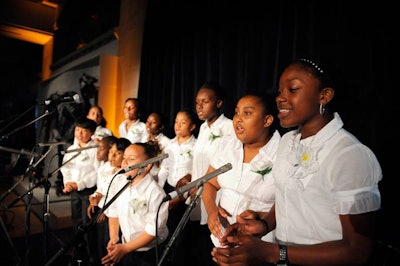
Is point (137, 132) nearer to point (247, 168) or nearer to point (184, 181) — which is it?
point (184, 181)

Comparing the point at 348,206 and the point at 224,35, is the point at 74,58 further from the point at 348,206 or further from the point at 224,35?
the point at 348,206

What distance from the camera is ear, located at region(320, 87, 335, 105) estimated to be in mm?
924

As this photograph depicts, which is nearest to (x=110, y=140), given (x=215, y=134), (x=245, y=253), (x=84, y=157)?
(x=84, y=157)

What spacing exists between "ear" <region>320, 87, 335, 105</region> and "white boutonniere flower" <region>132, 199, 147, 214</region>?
123cm

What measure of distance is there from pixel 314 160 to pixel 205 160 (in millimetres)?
1315

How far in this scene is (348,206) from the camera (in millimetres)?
771

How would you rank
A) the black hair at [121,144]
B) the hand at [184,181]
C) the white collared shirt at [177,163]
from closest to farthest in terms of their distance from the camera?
1. the hand at [184,181]
2. the black hair at [121,144]
3. the white collared shirt at [177,163]

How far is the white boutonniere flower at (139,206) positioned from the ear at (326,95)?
4.04ft

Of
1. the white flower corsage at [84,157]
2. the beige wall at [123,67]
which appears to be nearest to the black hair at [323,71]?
the white flower corsage at [84,157]

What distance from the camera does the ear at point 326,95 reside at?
924mm

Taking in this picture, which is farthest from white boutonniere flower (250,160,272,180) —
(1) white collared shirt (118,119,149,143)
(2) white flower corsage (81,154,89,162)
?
(1) white collared shirt (118,119,149,143)

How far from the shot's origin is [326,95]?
36.5 inches

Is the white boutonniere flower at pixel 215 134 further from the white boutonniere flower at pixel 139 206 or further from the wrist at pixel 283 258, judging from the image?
the wrist at pixel 283 258

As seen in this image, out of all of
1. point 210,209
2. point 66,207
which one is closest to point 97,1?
point 66,207
